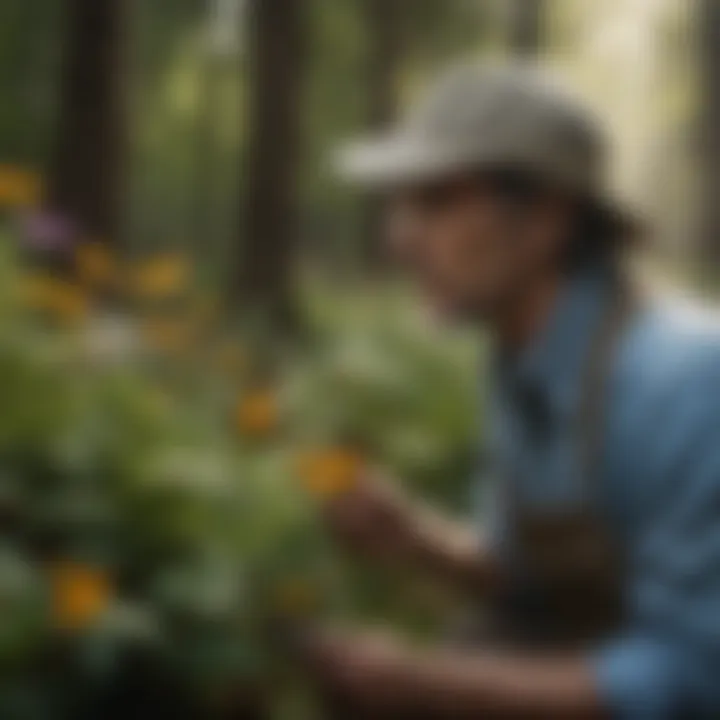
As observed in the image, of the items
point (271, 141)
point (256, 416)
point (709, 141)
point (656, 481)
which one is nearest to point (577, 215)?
point (656, 481)

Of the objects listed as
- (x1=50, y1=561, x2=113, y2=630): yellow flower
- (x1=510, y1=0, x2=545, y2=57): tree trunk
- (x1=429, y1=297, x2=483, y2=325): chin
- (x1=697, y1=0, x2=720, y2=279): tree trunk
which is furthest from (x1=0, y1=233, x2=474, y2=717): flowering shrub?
(x1=697, y1=0, x2=720, y2=279): tree trunk

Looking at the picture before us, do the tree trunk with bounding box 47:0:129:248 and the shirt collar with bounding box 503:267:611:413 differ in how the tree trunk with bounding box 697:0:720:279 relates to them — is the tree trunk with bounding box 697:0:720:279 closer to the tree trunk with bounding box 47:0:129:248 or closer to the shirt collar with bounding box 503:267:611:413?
the tree trunk with bounding box 47:0:129:248

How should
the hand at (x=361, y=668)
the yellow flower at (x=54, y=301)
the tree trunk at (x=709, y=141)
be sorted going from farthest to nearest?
the tree trunk at (x=709, y=141), the yellow flower at (x=54, y=301), the hand at (x=361, y=668)

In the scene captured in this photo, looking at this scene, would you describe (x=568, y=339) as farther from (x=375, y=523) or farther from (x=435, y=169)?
(x=375, y=523)

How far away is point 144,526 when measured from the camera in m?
1.30

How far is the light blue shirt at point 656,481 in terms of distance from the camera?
3.44 feet

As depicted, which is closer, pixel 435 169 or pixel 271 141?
pixel 435 169

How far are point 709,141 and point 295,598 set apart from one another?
128 centimetres

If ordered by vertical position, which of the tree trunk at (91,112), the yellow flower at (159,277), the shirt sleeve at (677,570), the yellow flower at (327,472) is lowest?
the shirt sleeve at (677,570)

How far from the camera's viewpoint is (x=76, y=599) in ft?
3.88

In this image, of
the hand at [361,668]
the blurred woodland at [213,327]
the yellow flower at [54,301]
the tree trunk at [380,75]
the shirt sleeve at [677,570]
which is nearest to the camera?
the shirt sleeve at [677,570]

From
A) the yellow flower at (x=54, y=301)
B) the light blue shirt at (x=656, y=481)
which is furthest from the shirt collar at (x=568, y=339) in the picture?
the yellow flower at (x=54, y=301)

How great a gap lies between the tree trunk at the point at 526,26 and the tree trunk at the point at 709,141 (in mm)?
437

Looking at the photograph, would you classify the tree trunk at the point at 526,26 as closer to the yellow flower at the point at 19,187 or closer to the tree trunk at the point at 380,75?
the tree trunk at the point at 380,75
